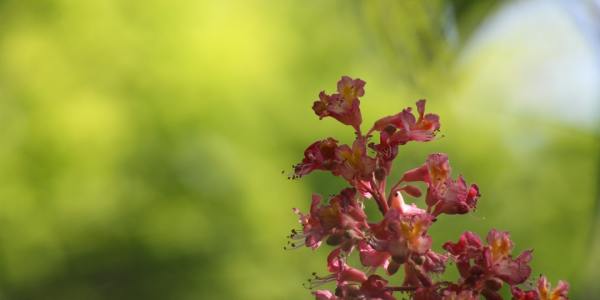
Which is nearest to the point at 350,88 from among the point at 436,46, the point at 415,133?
the point at 415,133

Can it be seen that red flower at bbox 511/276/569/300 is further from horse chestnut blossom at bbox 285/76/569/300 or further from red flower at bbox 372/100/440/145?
red flower at bbox 372/100/440/145

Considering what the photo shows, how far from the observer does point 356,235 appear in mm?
929

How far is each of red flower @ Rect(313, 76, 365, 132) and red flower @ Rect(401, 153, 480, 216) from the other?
103 millimetres

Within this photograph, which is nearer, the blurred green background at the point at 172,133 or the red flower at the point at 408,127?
the red flower at the point at 408,127

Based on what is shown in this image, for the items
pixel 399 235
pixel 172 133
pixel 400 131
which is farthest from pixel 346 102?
pixel 172 133

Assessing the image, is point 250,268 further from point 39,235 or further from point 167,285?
point 39,235

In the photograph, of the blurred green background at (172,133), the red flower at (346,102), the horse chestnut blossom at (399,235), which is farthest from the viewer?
the blurred green background at (172,133)

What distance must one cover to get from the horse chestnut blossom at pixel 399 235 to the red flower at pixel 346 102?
1cm

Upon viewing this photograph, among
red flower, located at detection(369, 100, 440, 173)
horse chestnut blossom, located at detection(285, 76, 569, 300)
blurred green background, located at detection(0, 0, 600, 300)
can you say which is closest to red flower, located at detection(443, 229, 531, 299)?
horse chestnut blossom, located at detection(285, 76, 569, 300)

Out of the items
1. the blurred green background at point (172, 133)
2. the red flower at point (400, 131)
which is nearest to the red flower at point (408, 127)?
the red flower at point (400, 131)

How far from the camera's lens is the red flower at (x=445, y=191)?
0.97 meters

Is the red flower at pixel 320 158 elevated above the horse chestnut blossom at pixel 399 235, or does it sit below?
above

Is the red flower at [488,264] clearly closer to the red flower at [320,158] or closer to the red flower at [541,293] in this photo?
the red flower at [541,293]

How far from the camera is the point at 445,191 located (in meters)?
0.97
